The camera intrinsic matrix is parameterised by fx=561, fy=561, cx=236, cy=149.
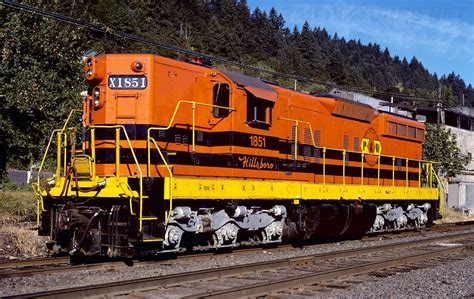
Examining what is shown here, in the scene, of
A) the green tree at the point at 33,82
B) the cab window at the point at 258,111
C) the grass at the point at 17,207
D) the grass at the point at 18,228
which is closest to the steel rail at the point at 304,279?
the cab window at the point at 258,111

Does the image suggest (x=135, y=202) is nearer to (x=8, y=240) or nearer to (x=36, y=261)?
(x=36, y=261)

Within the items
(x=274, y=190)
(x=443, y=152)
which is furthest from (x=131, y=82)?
(x=443, y=152)

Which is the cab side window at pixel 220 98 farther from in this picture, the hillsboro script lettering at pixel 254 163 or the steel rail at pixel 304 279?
the steel rail at pixel 304 279

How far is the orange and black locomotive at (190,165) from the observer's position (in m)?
9.20

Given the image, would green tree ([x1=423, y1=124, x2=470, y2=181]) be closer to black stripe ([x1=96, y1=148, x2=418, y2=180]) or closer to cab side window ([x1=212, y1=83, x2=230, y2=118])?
black stripe ([x1=96, y1=148, x2=418, y2=180])

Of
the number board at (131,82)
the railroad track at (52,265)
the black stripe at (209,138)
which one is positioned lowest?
the railroad track at (52,265)

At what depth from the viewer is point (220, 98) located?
11141mm

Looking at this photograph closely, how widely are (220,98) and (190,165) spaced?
160cm

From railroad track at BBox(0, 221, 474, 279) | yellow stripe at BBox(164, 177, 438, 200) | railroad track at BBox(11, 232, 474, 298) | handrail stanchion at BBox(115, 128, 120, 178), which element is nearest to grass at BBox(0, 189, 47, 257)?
railroad track at BBox(0, 221, 474, 279)

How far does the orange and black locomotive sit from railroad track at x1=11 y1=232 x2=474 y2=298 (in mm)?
1453

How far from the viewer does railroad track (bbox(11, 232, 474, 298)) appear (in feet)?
21.7

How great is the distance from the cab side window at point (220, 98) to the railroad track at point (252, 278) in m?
3.26

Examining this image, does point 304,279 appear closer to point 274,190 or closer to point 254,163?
point 254,163

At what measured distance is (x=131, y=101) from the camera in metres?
10.1
